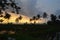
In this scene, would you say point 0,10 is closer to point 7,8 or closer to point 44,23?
point 7,8

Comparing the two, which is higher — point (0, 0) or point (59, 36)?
point (0, 0)

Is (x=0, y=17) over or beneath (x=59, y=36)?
over

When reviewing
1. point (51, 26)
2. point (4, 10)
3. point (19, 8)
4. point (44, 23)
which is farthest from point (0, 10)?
point (44, 23)

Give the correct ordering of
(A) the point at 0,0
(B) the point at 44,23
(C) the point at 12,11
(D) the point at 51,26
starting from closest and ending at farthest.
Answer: (A) the point at 0,0 → (C) the point at 12,11 → (D) the point at 51,26 → (B) the point at 44,23

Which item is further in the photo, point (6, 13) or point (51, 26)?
point (51, 26)

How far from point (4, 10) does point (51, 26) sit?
32.3 meters

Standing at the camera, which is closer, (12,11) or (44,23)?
(12,11)

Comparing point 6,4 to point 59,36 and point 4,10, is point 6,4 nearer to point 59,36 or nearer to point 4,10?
point 4,10

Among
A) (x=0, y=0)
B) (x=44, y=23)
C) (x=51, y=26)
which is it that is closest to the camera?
(x=0, y=0)

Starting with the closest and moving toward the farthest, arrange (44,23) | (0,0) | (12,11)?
(0,0)
(12,11)
(44,23)

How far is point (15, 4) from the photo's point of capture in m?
18.0

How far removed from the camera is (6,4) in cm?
1756

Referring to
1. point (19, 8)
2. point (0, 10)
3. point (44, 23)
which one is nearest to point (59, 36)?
point (19, 8)

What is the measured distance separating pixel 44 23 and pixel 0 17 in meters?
36.2
